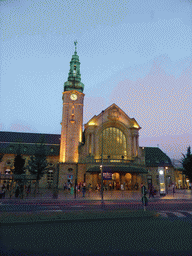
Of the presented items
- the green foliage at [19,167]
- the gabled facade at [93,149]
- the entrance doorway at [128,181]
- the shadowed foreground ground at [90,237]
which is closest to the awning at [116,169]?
the gabled facade at [93,149]

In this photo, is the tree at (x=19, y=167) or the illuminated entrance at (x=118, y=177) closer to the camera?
the tree at (x=19, y=167)

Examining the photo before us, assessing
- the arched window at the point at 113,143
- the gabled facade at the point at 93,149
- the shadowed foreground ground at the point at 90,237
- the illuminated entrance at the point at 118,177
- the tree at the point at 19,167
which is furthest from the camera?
the arched window at the point at 113,143

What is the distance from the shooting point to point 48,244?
7020 mm

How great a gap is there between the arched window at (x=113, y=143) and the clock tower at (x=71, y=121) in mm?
6602

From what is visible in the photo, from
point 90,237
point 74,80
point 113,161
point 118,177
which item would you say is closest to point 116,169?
point 113,161

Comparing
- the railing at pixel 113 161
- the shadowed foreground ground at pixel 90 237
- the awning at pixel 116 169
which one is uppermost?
the railing at pixel 113 161

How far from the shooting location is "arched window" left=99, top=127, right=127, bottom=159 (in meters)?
48.7

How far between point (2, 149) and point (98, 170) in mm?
30047

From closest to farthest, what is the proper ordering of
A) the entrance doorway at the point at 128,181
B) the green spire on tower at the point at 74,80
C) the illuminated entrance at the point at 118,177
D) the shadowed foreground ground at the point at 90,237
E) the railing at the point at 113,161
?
the shadowed foreground ground at the point at 90,237, the illuminated entrance at the point at 118,177, the railing at the point at 113,161, the entrance doorway at the point at 128,181, the green spire on tower at the point at 74,80

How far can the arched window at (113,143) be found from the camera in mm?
48719

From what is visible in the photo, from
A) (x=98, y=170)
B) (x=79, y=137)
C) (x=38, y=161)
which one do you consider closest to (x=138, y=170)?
(x=98, y=170)

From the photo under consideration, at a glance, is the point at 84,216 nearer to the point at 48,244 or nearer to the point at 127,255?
the point at 48,244

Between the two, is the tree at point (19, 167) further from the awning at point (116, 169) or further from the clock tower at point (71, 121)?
the awning at point (116, 169)

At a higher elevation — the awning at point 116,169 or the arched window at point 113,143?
the arched window at point 113,143
